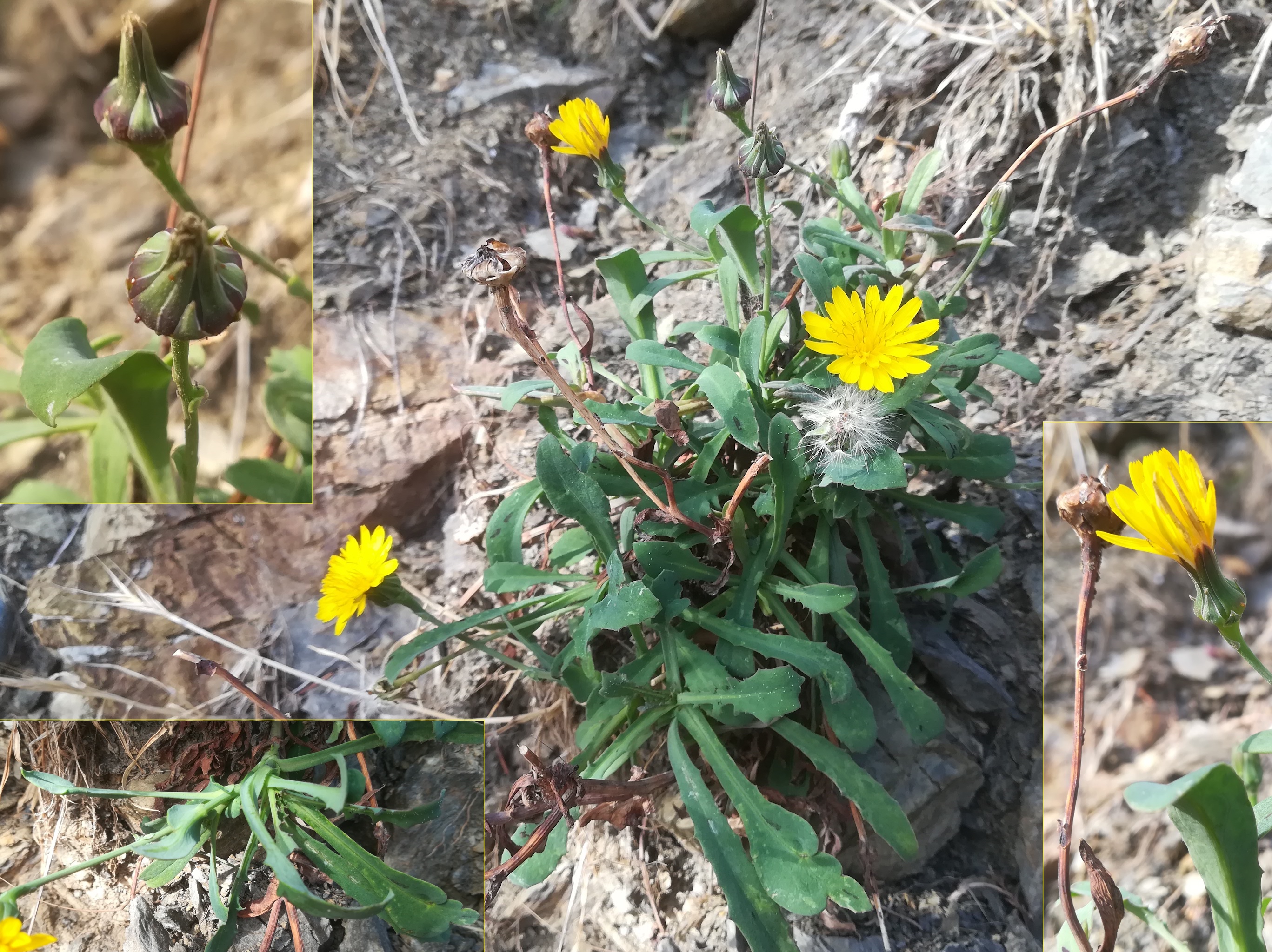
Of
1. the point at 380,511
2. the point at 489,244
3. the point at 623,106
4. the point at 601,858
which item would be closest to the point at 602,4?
the point at 623,106

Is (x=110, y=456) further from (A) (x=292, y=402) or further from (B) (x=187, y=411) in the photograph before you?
(B) (x=187, y=411)

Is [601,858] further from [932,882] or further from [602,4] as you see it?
[602,4]

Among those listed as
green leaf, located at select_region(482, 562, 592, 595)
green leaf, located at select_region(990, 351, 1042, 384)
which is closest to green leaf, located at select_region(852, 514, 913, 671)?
green leaf, located at select_region(990, 351, 1042, 384)

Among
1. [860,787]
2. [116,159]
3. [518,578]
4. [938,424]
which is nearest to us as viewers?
[860,787]

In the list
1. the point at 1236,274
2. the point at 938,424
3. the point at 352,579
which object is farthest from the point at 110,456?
the point at 1236,274

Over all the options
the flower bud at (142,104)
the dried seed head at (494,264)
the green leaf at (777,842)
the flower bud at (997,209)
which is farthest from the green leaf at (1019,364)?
A: the flower bud at (142,104)

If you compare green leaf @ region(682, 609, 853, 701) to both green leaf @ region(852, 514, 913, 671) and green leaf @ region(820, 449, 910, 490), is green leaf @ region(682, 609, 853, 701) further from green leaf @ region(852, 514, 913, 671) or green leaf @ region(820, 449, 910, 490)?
green leaf @ region(820, 449, 910, 490)
